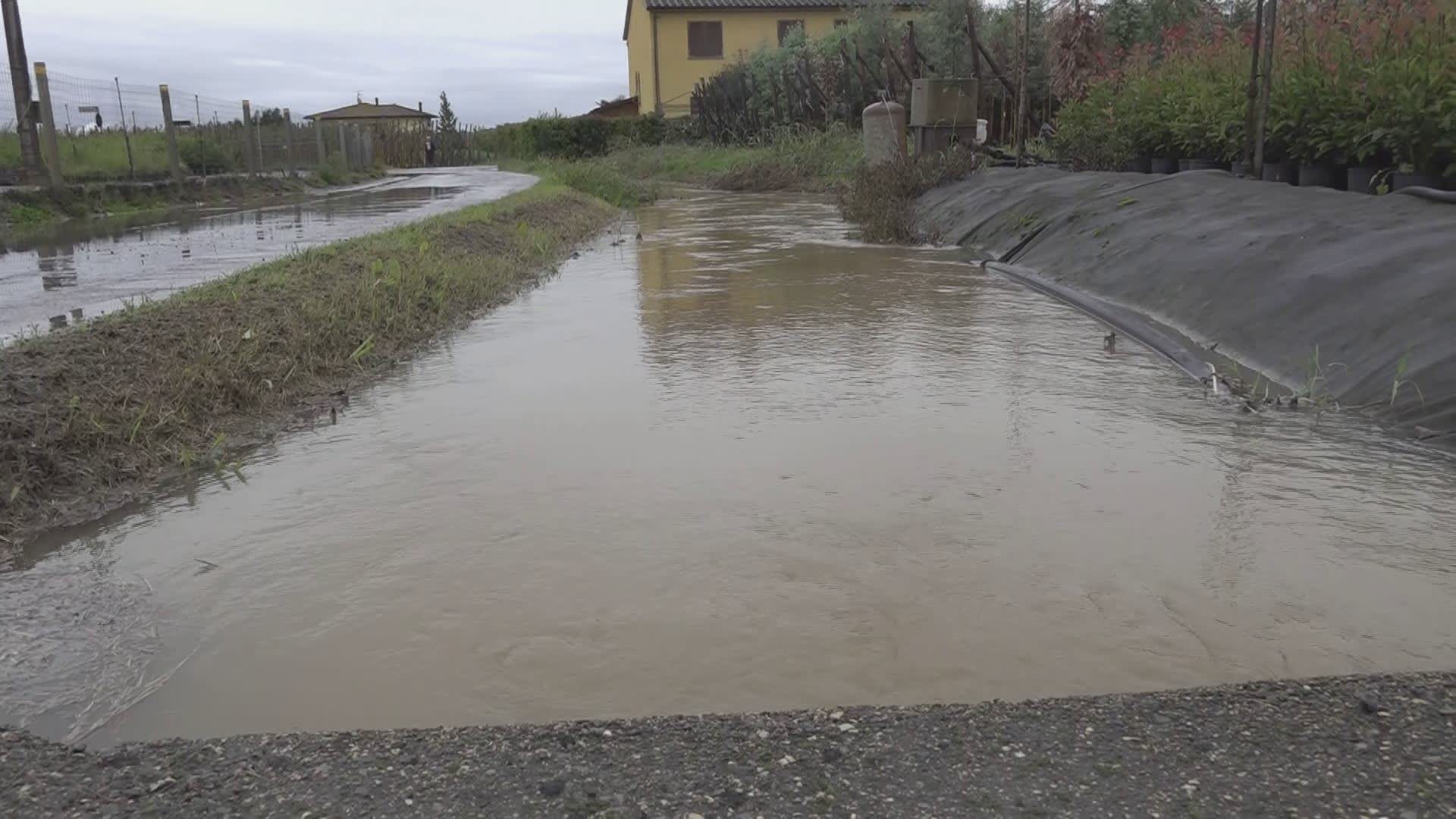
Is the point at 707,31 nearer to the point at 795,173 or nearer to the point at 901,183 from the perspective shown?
the point at 795,173

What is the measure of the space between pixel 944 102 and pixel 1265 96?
21.1 feet

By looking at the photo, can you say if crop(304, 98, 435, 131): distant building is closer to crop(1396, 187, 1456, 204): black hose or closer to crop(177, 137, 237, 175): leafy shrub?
crop(177, 137, 237, 175): leafy shrub

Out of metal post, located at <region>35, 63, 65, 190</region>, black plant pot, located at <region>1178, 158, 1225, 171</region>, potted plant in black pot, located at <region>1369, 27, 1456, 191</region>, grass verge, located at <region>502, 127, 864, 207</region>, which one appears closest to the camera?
potted plant in black pot, located at <region>1369, 27, 1456, 191</region>

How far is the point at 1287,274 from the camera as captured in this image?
5688mm

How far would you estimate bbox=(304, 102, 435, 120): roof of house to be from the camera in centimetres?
5900

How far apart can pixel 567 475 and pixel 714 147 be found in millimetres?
26184

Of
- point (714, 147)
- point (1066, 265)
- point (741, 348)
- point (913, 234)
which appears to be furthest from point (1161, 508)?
point (714, 147)

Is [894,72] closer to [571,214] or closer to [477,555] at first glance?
[571,214]

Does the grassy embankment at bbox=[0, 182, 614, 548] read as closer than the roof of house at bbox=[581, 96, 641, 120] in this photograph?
Yes

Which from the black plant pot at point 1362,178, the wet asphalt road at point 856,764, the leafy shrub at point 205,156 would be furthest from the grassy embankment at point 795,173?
the wet asphalt road at point 856,764

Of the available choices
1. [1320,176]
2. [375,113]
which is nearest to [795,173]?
[1320,176]

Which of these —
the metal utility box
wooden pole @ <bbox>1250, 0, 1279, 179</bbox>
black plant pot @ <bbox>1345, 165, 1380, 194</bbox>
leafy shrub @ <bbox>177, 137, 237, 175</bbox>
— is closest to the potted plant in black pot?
black plant pot @ <bbox>1345, 165, 1380, 194</bbox>

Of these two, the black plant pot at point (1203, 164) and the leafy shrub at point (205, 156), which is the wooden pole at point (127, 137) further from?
the black plant pot at point (1203, 164)

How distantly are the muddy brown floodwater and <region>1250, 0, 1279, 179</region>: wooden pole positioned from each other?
392cm
